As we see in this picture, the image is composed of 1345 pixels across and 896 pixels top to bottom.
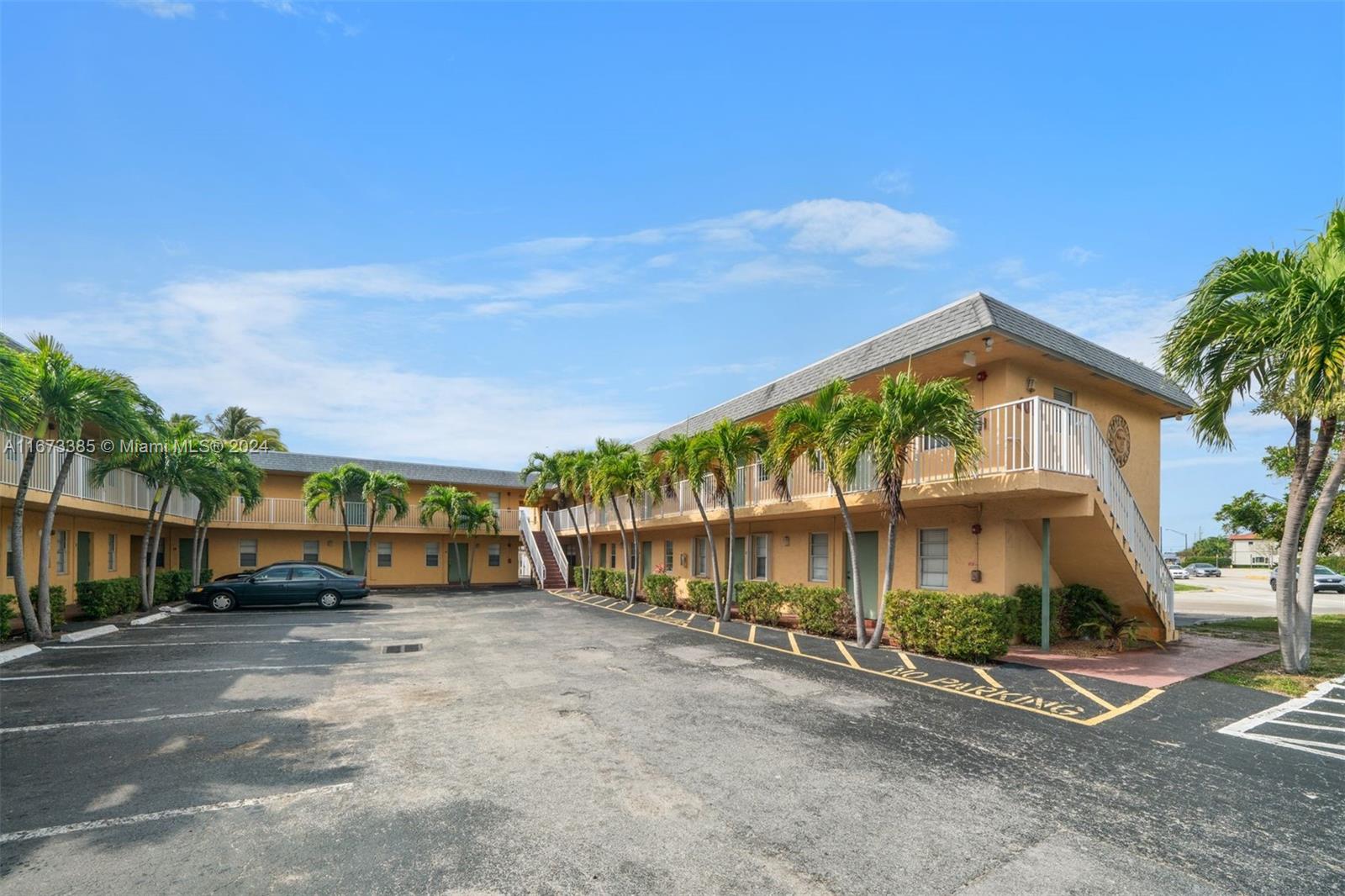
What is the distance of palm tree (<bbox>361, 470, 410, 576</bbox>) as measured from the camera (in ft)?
99.6

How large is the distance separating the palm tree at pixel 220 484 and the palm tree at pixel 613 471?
38.2ft

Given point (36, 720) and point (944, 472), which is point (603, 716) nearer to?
point (36, 720)

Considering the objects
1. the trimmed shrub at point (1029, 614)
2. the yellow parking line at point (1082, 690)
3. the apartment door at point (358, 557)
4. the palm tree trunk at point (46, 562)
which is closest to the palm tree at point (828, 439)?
the trimmed shrub at point (1029, 614)

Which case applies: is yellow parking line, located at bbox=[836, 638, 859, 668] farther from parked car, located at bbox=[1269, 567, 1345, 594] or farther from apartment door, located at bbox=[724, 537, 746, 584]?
parked car, located at bbox=[1269, 567, 1345, 594]

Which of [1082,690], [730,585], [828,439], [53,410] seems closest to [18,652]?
[53,410]

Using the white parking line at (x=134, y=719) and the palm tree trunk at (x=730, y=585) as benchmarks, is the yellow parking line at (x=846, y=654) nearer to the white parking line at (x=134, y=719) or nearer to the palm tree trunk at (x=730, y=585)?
the palm tree trunk at (x=730, y=585)

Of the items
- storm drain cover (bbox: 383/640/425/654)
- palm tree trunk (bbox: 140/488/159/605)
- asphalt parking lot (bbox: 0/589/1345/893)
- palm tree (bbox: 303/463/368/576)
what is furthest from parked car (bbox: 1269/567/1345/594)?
palm tree trunk (bbox: 140/488/159/605)

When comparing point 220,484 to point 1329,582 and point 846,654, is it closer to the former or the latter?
point 846,654

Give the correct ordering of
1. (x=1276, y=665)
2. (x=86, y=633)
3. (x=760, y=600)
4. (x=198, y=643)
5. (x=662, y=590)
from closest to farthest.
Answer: (x=1276, y=665)
(x=198, y=643)
(x=86, y=633)
(x=760, y=600)
(x=662, y=590)

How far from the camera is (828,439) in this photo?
12.3 m

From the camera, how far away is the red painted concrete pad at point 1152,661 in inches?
408

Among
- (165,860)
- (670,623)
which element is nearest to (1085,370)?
(670,623)

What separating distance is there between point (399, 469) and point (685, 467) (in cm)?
2257

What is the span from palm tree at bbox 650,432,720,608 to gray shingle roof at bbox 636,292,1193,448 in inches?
105
